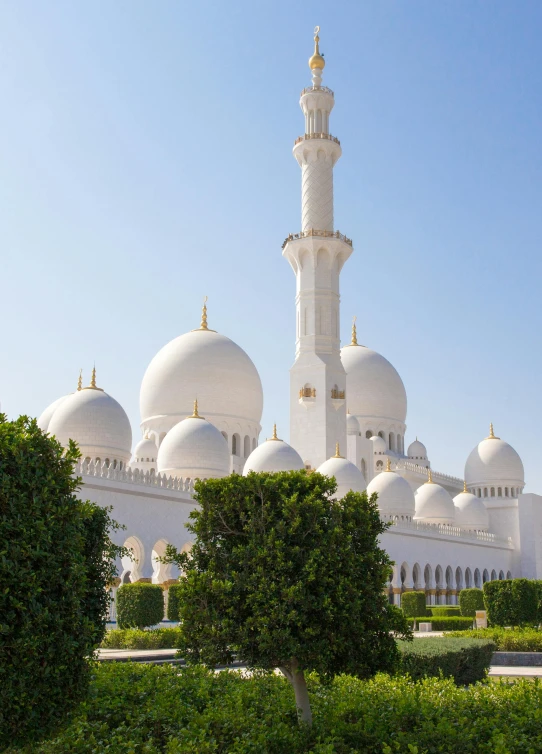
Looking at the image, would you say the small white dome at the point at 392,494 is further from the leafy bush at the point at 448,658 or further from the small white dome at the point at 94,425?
the leafy bush at the point at 448,658

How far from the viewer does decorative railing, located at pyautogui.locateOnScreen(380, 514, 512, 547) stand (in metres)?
36.6

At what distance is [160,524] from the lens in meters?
25.4

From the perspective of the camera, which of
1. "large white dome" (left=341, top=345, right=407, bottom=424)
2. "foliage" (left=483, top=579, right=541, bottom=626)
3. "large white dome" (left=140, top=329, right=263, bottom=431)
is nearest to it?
"foliage" (left=483, top=579, right=541, bottom=626)

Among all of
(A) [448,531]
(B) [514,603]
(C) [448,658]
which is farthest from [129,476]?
(A) [448,531]

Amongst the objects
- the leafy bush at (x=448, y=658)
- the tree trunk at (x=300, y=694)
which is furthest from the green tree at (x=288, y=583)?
the leafy bush at (x=448, y=658)

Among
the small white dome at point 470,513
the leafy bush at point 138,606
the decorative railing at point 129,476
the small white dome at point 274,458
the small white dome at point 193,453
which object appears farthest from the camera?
the small white dome at point 470,513

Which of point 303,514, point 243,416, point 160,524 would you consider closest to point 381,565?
point 303,514

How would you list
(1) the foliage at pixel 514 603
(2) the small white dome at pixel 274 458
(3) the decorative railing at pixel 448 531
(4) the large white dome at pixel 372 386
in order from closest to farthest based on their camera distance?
(1) the foliage at pixel 514 603
(2) the small white dome at pixel 274 458
(3) the decorative railing at pixel 448 531
(4) the large white dome at pixel 372 386

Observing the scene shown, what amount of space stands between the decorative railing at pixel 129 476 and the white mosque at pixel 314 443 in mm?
57

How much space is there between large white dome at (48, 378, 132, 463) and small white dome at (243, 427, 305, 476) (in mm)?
4727

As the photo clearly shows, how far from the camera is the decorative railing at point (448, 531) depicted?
36.6 metres

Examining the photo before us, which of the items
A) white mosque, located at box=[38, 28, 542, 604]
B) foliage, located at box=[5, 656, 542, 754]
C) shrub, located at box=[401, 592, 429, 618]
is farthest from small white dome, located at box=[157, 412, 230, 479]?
foliage, located at box=[5, 656, 542, 754]

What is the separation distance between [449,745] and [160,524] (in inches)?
776

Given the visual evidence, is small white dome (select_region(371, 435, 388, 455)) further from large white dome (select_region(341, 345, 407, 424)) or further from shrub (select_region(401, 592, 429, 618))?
shrub (select_region(401, 592, 429, 618))
